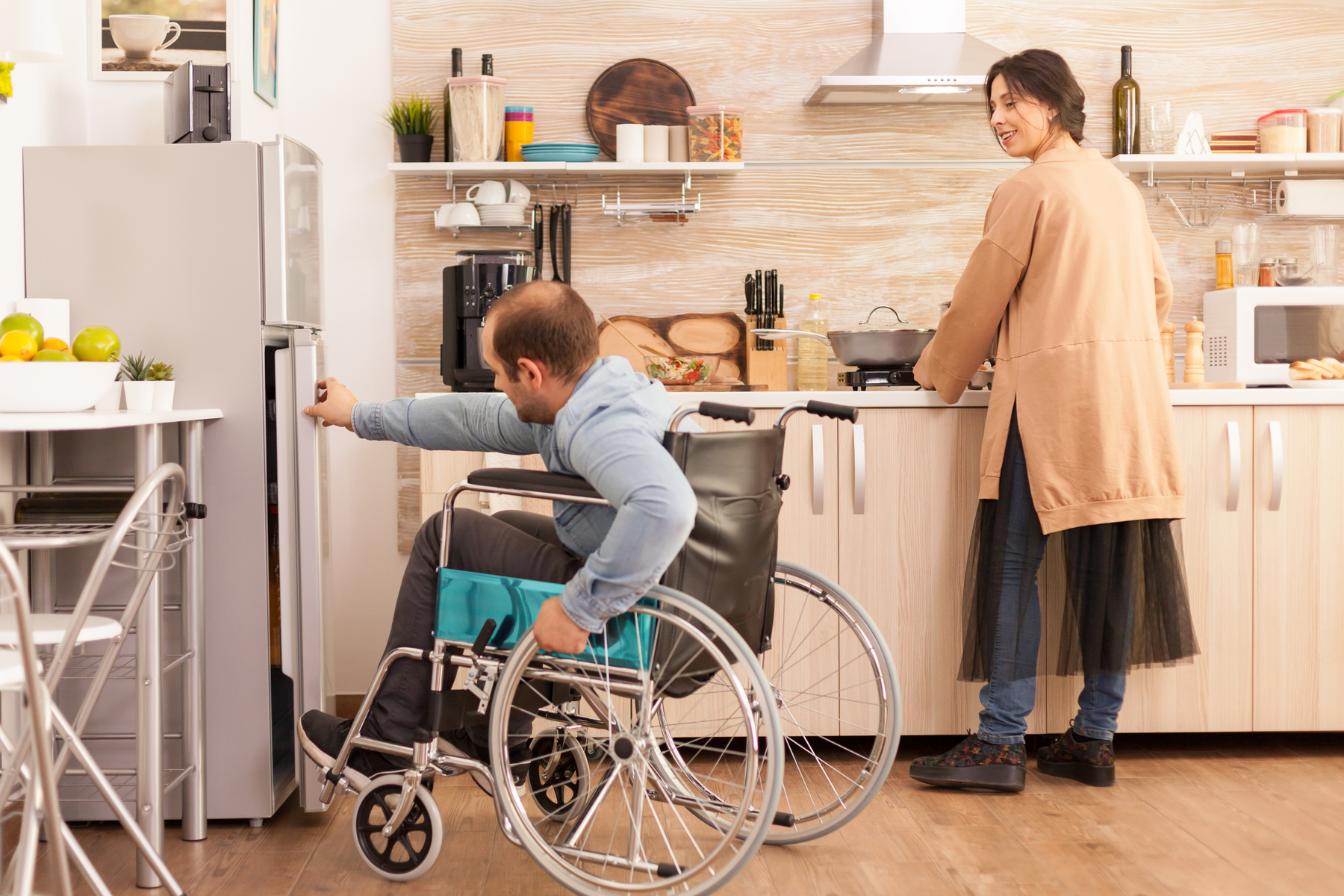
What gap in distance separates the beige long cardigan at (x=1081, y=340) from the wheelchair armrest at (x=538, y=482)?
3.75ft

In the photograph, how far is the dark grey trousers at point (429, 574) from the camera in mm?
1785

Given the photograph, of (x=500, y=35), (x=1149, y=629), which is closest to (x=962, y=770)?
(x=1149, y=629)

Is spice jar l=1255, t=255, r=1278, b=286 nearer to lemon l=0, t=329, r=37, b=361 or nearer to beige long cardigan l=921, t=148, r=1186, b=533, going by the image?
beige long cardigan l=921, t=148, r=1186, b=533

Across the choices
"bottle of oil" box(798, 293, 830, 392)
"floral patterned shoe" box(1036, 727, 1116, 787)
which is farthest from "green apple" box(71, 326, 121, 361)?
"floral patterned shoe" box(1036, 727, 1116, 787)

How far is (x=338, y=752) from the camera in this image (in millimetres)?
1908

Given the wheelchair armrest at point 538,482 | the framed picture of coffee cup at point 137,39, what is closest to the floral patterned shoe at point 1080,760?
Result: the wheelchair armrest at point 538,482

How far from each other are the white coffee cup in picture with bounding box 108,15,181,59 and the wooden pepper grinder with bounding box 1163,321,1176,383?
8.02 feet

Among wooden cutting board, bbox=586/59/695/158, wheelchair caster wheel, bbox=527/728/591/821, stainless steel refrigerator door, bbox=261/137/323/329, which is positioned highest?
wooden cutting board, bbox=586/59/695/158

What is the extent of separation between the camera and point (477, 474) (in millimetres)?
1669

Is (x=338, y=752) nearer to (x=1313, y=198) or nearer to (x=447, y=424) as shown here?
(x=447, y=424)

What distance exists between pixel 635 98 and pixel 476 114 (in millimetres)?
470

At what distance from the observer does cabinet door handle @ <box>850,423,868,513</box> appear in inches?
102

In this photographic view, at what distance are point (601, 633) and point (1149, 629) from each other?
4.53 feet

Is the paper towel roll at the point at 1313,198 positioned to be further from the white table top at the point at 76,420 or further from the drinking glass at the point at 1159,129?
the white table top at the point at 76,420
